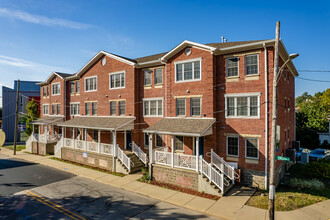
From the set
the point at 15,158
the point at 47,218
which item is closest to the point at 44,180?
the point at 47,218

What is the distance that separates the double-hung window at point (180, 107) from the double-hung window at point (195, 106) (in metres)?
0.78

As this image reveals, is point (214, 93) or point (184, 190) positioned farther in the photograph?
point (214, 93)

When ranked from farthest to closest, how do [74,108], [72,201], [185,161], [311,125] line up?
[311,125], [74,108], [185,161], [72,201]

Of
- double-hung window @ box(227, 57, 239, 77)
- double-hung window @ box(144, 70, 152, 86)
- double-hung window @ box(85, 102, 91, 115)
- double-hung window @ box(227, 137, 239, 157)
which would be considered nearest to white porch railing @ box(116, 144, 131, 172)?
double-hung window @ box(144, 70, 152, 86)

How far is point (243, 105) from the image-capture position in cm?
1520

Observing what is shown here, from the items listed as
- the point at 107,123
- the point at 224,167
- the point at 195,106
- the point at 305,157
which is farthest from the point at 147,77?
the point at 305,157

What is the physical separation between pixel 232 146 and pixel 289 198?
4.77 meters

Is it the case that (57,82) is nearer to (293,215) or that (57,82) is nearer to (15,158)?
(15,158)

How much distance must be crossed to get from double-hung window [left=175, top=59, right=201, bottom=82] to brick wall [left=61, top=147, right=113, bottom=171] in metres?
10.0

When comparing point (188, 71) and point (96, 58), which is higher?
point (96, 58)

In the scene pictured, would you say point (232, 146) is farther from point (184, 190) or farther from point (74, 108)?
point (74, 108)

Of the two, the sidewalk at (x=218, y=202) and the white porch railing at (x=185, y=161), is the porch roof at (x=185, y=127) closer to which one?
the white porch railing at (x=185, y=161)

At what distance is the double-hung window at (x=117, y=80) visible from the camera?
21906 mm

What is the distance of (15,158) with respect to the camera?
25391 millimetres
